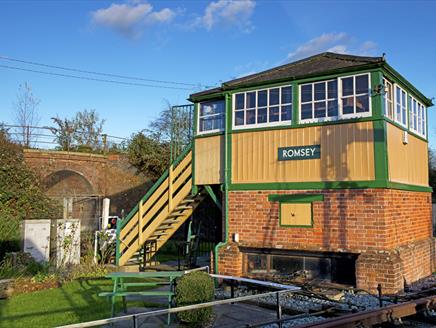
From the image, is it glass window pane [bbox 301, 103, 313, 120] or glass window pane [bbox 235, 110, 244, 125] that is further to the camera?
glass window pane [bbox 235, 110, 244, 125]

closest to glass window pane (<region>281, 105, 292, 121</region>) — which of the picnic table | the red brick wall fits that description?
the red brick wall

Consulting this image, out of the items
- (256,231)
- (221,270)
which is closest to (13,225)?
(221,270)

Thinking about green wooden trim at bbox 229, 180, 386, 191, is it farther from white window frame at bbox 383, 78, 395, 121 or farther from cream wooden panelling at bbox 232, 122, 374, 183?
white window frame at bbox 383, 78, 395, 121

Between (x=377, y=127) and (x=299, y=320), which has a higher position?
(x=377, y=127)

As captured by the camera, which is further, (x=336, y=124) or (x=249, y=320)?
(x=336, y=124)

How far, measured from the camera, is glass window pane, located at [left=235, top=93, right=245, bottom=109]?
11398mm

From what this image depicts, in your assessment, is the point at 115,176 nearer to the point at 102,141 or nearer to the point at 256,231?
the point at 102,141

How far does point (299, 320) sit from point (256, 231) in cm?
372

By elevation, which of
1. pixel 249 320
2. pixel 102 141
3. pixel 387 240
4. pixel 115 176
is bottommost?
pixel 249 320

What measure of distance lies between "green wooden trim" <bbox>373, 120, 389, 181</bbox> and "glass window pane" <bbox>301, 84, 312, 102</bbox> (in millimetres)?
1751

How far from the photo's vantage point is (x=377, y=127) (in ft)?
30.9

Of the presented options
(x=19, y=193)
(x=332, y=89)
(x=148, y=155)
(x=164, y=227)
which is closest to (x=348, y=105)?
(x=332, y=89)

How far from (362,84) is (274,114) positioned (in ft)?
7.22

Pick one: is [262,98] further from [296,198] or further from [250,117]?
[296,198]
